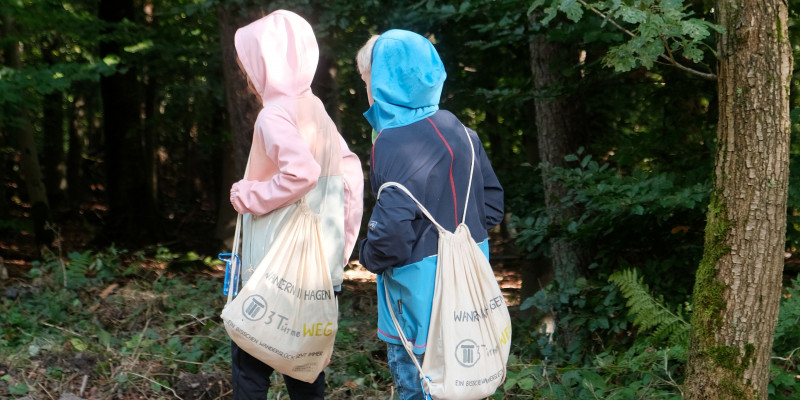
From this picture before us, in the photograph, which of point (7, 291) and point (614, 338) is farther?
point (7, 291)

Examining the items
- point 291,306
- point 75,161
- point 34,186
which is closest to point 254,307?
point 291,306

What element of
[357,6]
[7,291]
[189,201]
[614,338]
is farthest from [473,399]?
[189,201]

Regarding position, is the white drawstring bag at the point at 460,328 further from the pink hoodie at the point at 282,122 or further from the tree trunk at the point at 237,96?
the tree trunk at the point at 237,96

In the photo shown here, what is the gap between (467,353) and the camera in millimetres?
2629

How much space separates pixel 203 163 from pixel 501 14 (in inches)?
648

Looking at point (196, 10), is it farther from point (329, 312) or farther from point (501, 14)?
point (329, 312)

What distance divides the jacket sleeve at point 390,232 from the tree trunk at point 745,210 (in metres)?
1.30

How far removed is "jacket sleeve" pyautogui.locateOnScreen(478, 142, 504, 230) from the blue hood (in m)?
0.38

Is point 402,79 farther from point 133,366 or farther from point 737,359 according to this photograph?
point 133,366

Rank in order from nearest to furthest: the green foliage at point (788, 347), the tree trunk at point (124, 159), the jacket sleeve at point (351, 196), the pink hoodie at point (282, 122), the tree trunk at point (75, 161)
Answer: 1. the pink hoodie at point (282, 122)
2. the jacket sleeve at point (351, 196)
3. the green foliage at point (788, 347)
4. the tree trunk at point (124, 159)
5. the tree trunk at point (75, 161)

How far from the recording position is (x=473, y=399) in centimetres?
263

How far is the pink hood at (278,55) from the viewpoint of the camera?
3.02 metres

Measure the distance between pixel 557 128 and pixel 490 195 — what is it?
4279 millimetres

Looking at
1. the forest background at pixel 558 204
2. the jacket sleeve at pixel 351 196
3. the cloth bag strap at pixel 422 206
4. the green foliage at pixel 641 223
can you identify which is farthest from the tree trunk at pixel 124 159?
the cloth bag strap at pixel 422 206
